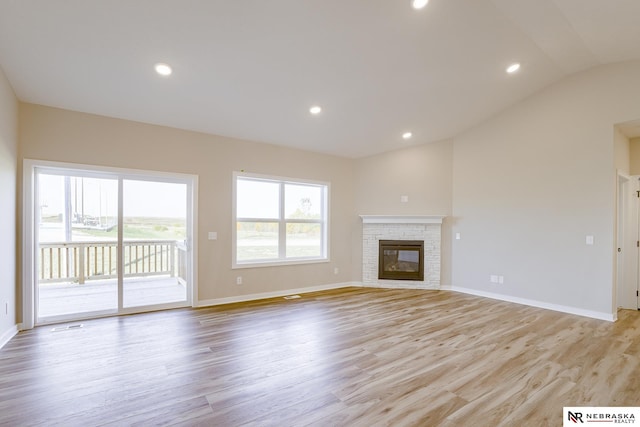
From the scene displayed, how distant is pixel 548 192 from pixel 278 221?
4510 millimetres

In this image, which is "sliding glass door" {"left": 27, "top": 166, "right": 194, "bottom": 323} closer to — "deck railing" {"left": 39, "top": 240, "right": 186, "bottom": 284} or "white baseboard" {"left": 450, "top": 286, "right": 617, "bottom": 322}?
"deck railing" {"left": 39, "top": 240, "right": 186, "bottom": 284}

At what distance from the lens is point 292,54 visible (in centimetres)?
337

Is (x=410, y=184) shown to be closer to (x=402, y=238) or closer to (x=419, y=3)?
(x=402, y=238)

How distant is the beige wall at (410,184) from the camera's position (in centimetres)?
609

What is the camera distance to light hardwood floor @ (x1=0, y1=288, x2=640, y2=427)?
209cm

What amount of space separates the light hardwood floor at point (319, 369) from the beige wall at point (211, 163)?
105 cm

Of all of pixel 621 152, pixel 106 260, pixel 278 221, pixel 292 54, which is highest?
pixel 292 54

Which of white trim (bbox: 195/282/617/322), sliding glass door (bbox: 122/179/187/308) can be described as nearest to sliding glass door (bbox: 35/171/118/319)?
sliding glass door (bbox: 122/179/187/308)

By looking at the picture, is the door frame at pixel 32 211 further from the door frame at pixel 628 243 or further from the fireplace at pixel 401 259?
the door frame at pixel 628 243

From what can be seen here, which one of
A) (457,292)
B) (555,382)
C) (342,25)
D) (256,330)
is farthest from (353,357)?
(457,292)

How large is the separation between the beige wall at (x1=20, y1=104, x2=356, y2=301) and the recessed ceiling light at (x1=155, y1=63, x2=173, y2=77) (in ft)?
4.15

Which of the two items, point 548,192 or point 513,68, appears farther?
point 548,192

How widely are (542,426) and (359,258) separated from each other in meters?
4.68

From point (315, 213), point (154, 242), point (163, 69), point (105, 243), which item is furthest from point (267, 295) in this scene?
point (163, 69)
